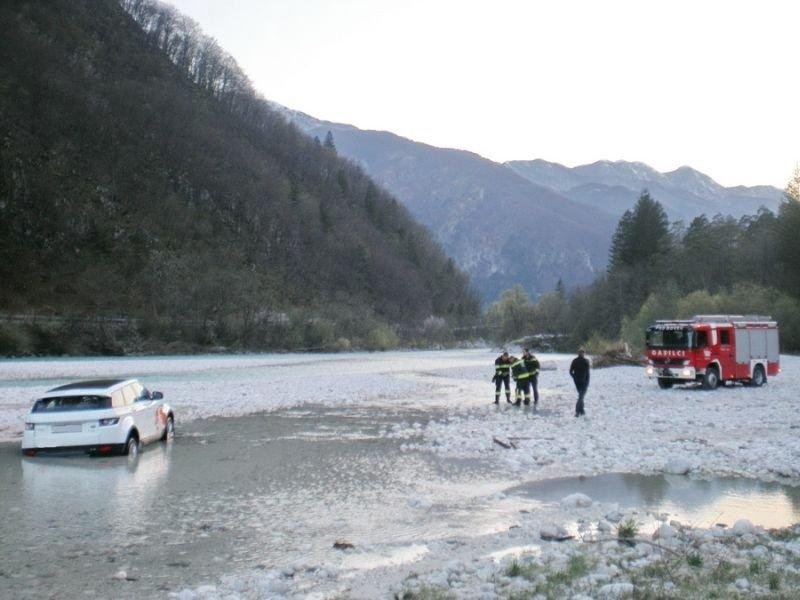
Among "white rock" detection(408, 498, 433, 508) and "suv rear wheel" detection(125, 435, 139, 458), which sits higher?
"suv rear wheel" detection(125, 435, 139, 458)

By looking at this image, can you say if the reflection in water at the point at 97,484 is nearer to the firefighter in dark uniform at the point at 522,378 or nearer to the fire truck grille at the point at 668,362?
the firefighter in dark uniform at the point at 522,378

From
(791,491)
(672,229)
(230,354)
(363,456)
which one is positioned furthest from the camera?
(672,229)

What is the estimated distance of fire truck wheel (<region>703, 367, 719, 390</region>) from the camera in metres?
32.8

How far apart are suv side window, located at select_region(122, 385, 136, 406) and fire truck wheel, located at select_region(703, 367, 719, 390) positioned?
23485 millimetres

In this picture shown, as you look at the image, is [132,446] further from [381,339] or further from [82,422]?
[381,339]

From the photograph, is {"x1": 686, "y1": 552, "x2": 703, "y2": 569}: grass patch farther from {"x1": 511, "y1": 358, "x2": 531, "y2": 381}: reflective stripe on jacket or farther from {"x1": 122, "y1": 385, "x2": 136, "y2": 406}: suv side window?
{"x1": 511, "y1": 358, "x2": 531, "y2": 381}: reflective stripe on jacket

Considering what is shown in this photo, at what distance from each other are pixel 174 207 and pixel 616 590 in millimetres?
117639

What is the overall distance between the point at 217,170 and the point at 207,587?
13430 cm

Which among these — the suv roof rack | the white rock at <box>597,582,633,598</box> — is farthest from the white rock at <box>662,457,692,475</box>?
the suv roof rack

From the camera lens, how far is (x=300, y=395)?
3453cm

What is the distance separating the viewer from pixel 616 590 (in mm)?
6711

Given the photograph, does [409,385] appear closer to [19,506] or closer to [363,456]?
[363,456]

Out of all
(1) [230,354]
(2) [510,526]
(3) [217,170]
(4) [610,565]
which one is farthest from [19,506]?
(3) [217,170]

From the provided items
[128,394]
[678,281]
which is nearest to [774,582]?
[128,394]
